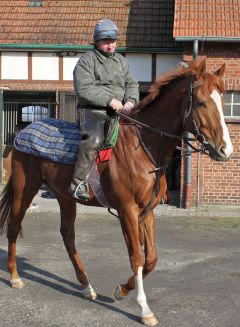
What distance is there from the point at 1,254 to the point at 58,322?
8.79ft

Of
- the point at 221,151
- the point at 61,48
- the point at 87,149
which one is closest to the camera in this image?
the point at 221,151

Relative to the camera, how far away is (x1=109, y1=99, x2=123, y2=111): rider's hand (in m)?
4.48

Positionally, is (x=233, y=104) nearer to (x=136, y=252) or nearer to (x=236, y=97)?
(x=236, y=97)

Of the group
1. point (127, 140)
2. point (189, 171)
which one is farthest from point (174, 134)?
point (189, 171)

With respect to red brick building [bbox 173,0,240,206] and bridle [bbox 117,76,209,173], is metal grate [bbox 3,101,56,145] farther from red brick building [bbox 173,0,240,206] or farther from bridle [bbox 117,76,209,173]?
bridle [bbox 117,76,209,173]

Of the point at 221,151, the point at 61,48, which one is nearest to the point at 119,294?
the point at 221,151

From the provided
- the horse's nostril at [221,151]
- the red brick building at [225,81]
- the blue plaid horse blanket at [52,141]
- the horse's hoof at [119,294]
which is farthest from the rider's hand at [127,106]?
the red brick building at [225,81]

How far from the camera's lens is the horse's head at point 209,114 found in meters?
3.88

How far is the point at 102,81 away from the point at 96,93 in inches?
10.5

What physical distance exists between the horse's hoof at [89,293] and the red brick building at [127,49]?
19.7 feet

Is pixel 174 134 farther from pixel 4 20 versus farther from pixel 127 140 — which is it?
pixel 4 20

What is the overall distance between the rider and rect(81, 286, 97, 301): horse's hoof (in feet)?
3.39

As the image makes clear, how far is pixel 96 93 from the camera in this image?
450 cm

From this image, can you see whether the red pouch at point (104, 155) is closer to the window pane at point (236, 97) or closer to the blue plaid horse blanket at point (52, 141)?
the blue plaid horse blanket at point (52, 141)
